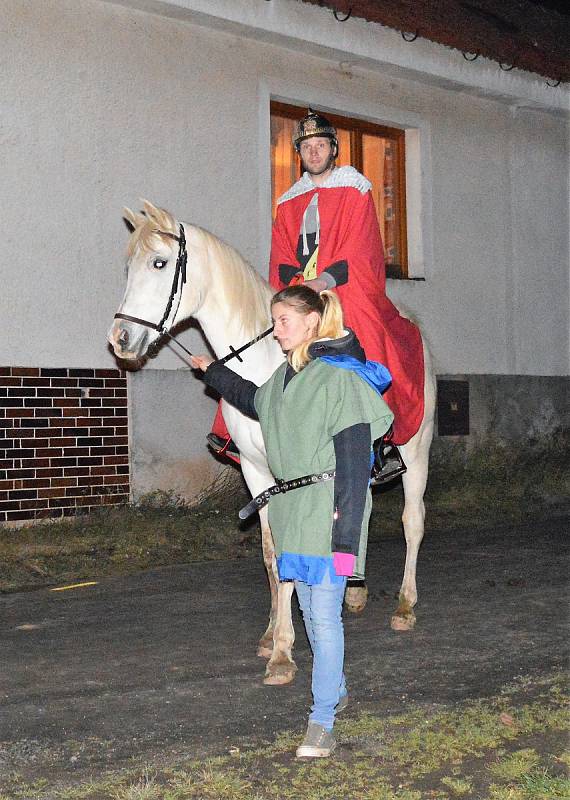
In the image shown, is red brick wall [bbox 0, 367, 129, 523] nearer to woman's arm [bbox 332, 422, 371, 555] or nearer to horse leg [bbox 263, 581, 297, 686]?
horse leg [bbox 263, 581, 297, 686]

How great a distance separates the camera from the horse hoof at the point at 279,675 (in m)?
4.91

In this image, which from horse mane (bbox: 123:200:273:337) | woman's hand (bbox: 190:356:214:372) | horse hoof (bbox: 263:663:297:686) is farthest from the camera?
horse mane (bbox: 123:200:273:337)

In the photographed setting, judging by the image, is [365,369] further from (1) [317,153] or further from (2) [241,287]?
(1) [317,153]

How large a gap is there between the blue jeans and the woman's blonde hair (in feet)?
2.82

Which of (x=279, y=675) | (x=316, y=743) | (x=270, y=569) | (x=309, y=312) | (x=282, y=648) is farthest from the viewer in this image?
(x=270, y=569)

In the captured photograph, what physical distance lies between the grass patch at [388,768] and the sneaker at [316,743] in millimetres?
42

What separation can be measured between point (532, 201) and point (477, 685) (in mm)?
10075

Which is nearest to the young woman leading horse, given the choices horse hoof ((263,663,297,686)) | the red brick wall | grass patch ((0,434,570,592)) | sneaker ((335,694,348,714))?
sneaker ((335,694,348,714))

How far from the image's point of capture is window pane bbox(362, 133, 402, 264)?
40.7 feet

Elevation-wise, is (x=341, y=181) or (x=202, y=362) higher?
(x=341, y=181)

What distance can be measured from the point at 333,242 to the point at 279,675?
238 centimetres

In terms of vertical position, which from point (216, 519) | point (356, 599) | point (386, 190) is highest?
point (386, 190)

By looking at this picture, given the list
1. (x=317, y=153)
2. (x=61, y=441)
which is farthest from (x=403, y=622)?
(x=61, y=441)

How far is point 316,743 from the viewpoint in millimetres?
3875
